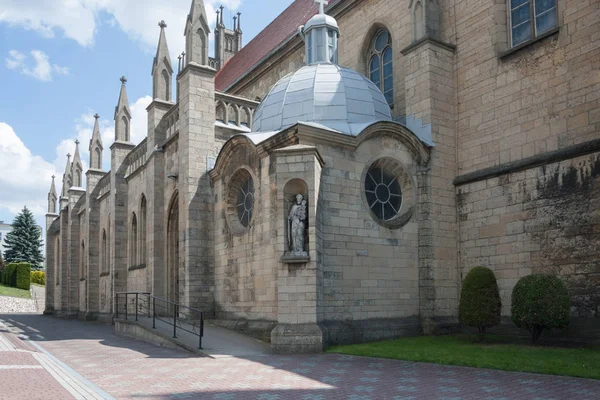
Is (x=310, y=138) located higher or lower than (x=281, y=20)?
lower

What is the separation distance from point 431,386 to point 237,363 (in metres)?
4.33

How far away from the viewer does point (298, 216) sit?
1400cm

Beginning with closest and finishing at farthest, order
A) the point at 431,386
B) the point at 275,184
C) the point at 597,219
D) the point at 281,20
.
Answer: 1. the point at 431,386
2. the point at 597,219
3. the point at 275,184
4. the point at 281,20

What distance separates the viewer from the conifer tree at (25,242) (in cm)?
7306

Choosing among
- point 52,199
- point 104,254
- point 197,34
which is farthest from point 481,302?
point 52,199

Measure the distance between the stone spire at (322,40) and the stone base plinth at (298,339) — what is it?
965cm

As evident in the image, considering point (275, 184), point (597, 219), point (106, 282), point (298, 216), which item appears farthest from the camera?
point (106, 282)

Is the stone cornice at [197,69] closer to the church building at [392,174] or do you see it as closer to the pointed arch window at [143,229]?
the church building at [392,174]

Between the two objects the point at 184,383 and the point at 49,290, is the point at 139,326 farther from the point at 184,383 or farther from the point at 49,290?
the point at 49,290

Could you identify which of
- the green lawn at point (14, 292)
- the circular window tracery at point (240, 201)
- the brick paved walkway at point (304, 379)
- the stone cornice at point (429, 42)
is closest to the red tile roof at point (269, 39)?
the stone cornice at point (429, 42)

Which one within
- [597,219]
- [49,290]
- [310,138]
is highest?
[310,138]

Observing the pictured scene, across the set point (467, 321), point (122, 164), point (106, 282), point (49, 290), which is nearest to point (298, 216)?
point (467, 321)

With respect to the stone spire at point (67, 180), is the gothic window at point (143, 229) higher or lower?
lower

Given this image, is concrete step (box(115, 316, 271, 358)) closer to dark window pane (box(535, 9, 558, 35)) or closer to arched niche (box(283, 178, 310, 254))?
arched niche (box(283, 178, 310, 254))
